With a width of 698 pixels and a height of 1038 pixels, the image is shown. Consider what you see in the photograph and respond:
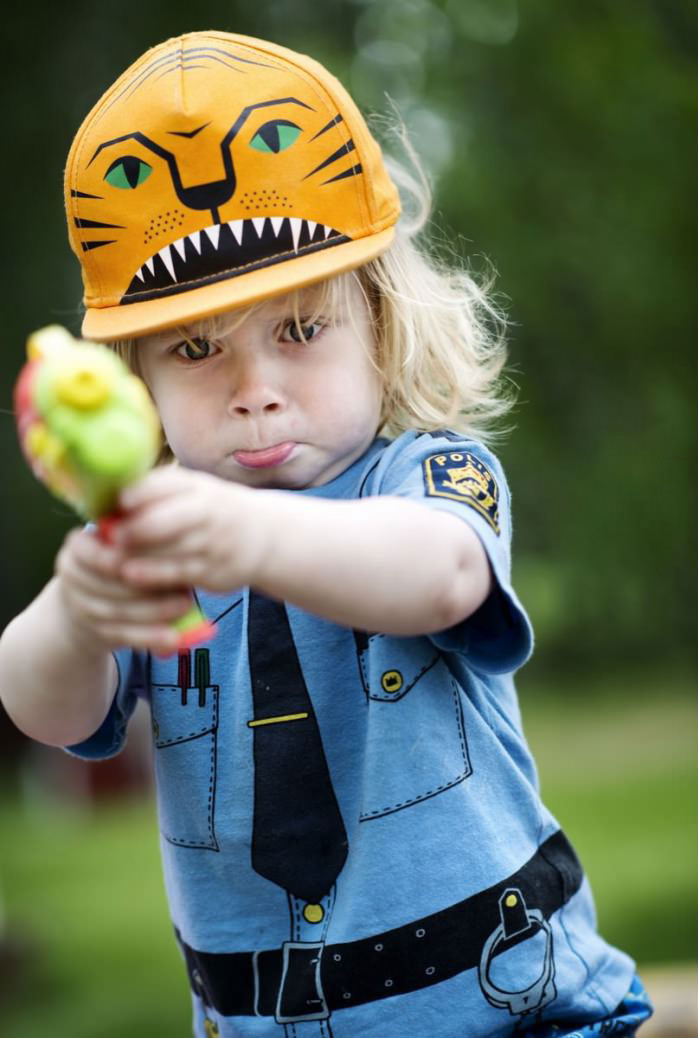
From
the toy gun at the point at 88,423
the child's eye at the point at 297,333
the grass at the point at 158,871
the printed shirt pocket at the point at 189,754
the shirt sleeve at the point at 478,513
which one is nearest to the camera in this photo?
the toy gun at the point at 88,423

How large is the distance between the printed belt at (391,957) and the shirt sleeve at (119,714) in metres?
0.42

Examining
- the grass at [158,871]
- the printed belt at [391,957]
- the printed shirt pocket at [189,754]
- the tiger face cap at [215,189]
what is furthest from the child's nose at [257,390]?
the grass at [158,871]

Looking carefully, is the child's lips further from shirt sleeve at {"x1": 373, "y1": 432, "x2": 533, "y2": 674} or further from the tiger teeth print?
the tiger teeth print

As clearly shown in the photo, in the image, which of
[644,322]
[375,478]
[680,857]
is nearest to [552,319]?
[644,322]

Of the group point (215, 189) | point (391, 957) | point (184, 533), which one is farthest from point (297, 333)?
point (391, 957)

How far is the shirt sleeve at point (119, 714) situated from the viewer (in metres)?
2.15

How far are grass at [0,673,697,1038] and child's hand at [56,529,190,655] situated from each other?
16.5 feet

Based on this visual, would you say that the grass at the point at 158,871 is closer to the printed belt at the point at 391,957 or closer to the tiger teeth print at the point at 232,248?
the printed belt at the point at 391,957

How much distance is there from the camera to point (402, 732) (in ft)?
6.55

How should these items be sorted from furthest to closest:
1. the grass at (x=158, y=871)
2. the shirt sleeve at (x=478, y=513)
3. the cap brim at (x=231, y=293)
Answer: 1. the grass at (x=158, y=871)
2. the cap brim at (x=231, y=293)
3. the shirt sleeve at (x=478, y=513)

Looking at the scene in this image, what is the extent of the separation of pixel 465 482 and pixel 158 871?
7.75 meters

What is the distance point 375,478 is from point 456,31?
5.22 metres

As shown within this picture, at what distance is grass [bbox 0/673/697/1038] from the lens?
638cm

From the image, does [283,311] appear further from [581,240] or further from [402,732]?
[581,240]
